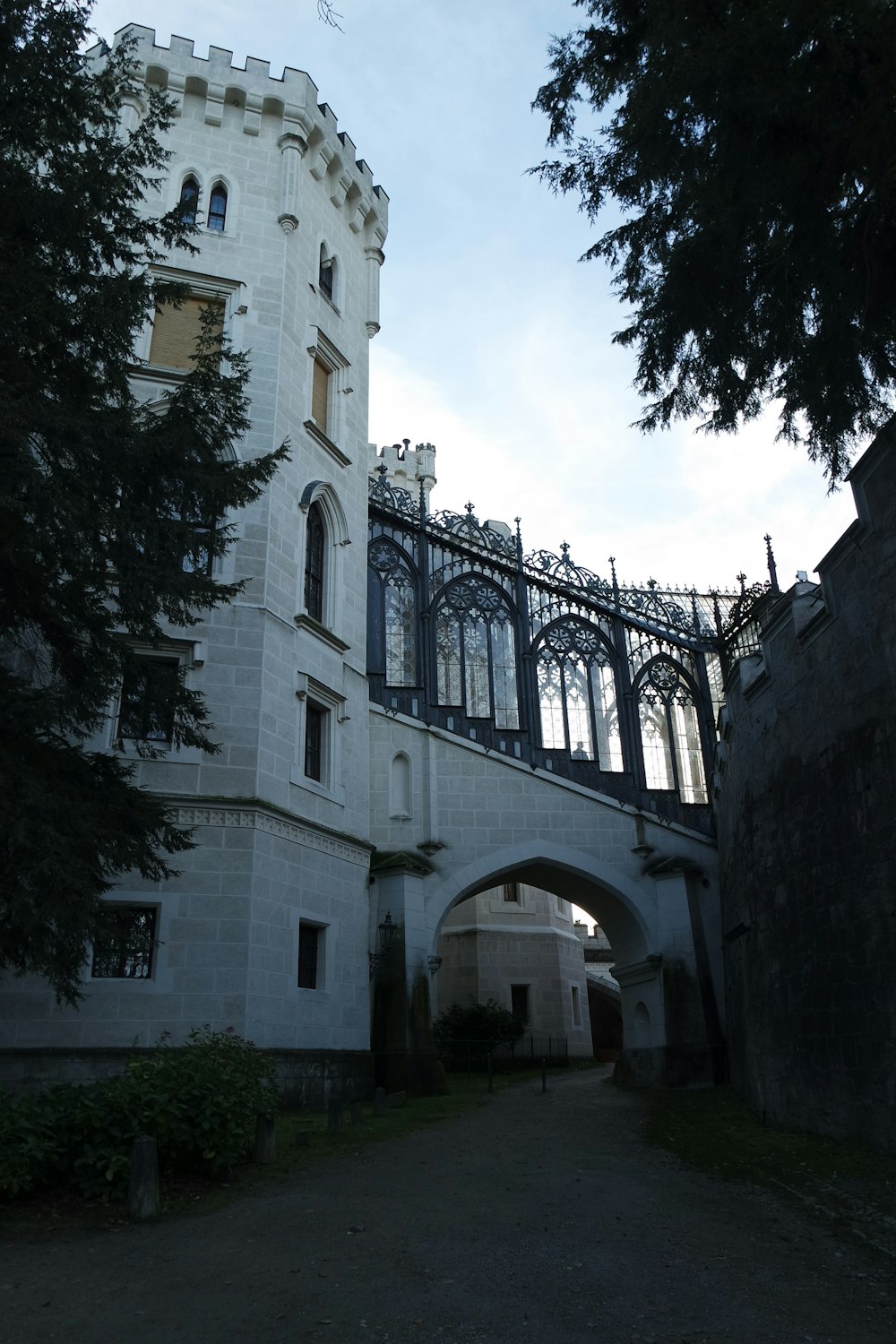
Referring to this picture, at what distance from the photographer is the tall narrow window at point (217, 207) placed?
20.8m

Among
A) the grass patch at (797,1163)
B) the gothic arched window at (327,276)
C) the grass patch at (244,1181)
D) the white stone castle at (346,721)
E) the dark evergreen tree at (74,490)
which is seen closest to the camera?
the grass patch at (797,1163)

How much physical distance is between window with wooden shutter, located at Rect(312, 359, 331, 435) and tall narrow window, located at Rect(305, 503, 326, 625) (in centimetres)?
214

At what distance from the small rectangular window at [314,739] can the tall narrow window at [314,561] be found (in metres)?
1.81

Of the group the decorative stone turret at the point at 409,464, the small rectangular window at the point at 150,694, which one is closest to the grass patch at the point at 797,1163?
the small rectangular window at the point at 150,694

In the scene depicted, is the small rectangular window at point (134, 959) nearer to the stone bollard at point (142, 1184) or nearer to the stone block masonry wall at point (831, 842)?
the stone bollard at point (142, 1184)

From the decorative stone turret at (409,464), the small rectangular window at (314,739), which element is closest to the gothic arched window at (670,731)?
the small rectangular window at (314,739)

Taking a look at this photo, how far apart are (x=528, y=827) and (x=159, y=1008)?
9.20m

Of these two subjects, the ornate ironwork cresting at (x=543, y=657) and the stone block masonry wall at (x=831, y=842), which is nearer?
the stone block masonry wall at (x=831, y=842)

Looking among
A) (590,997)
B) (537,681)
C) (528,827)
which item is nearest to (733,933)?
(528,827)

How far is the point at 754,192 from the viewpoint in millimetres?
8703

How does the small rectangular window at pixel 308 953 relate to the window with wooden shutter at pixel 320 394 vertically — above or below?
below

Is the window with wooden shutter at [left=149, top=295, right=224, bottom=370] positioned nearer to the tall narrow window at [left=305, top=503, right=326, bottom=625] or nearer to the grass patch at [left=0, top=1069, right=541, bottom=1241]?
the tall narrow window at [left=305, top=503, right=326, bottom=625]

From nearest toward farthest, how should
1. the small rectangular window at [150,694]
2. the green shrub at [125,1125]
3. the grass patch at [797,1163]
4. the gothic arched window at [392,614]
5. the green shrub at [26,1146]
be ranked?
the grass patch at [797,1163], the green shrub at [26,1146], the green shrub at [125,1125], the small rectangular window at [150,694], the gothic arched window at [392,614]

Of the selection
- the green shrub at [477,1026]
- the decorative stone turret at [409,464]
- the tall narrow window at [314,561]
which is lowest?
the green shrub at [477,1026]
